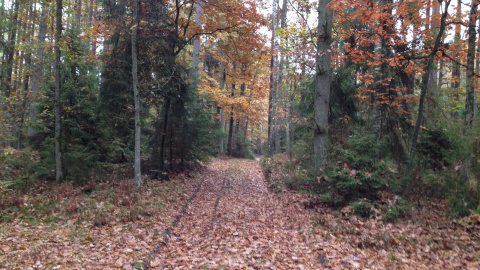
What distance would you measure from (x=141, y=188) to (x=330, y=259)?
6.85 m

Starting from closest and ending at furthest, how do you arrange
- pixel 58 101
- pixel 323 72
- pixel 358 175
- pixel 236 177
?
1. pixel 358 175
2. pixel 58 101
3. pixel 323 72
4. pixel 236 177

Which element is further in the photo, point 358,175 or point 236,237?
point 358,175

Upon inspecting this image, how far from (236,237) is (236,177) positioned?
403 inches

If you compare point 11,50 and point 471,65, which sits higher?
point 11,50

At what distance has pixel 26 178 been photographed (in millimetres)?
10289

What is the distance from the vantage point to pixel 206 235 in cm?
726

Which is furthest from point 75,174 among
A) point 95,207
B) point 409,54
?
point 409,54

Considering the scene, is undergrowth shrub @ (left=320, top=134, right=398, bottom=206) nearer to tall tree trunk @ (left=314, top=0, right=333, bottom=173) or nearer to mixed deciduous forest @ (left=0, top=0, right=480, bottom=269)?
mixed deciduous forest @ (left=0, top=0, right=480, bottom=269)

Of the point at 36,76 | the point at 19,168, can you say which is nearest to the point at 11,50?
the point at 36,76

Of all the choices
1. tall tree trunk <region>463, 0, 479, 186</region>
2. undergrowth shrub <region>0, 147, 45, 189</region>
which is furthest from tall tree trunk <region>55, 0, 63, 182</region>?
tall tree trunk <region>463, 0, 479, 186</region>

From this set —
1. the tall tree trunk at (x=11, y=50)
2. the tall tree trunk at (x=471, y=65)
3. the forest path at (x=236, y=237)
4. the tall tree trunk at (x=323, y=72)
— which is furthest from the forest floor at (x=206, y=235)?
the tall tree trunk at (x=11, y=50)

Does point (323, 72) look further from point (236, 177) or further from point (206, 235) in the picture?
point (236, 177)

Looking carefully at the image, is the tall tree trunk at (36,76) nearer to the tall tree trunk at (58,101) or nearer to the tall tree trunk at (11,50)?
the tall tree trunk at (58,101)

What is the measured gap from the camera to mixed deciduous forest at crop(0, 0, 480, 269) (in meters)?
6.17
